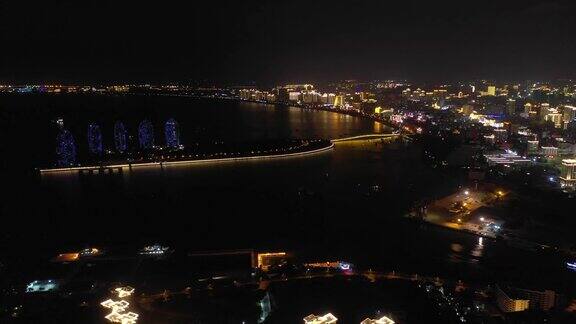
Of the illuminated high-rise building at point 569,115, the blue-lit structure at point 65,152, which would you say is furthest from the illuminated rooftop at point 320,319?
the illuminated high-rise building at point 569,115

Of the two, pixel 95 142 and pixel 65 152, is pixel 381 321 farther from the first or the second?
pixel 95 142

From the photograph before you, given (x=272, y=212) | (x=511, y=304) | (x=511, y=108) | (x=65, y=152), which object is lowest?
(x=511, y=304)

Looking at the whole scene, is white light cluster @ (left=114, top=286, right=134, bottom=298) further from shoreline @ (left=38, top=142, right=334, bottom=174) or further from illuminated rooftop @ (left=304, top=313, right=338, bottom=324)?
shoreline @ (left=38, top=142, right=334, bottom=174)

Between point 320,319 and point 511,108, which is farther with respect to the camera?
point 511,108

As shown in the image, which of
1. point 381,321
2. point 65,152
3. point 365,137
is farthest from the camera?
point 365,137

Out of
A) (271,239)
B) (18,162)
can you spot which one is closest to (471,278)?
(271,239)

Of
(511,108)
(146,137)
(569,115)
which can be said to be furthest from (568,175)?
(511,108)

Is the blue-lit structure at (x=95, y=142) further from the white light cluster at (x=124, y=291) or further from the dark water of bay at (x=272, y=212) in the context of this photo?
the white light cluster at (x=124, y=291)

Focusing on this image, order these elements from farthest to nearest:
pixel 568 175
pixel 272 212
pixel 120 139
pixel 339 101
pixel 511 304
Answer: pixel 339 101, pixel 120 139, pixel 568 175, pixel 272 212, pixel 511 304
